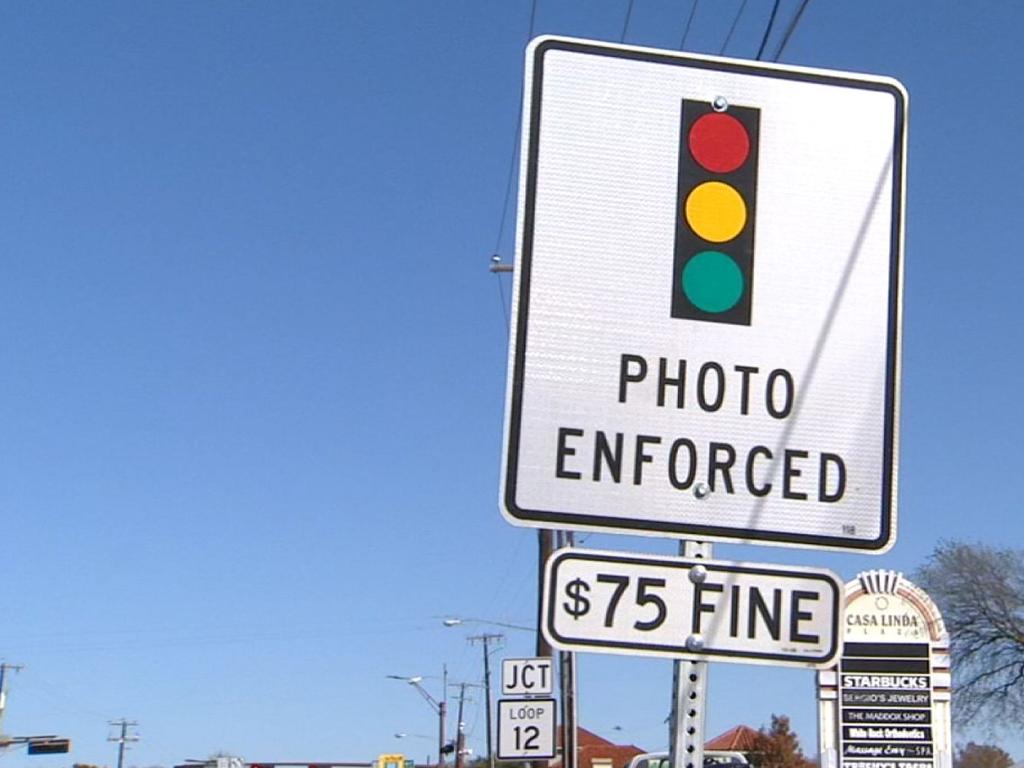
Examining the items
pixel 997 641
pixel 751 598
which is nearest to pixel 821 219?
pixel 751 598

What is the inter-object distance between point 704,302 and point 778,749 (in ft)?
156

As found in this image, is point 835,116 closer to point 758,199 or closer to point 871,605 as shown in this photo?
point 758,199

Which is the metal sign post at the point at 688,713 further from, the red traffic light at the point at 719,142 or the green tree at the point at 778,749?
the green tree at the point at 778,749

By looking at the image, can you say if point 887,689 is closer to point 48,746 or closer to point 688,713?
point 688,713

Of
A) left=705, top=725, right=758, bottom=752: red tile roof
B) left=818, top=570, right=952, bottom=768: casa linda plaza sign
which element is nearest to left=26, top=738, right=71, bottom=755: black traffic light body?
left=705, top=725, right=758, bottom=752: red tile roof

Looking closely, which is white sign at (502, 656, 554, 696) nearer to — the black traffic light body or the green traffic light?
the green traffic light

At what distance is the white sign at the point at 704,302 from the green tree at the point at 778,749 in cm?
4360

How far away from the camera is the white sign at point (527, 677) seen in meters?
20.0

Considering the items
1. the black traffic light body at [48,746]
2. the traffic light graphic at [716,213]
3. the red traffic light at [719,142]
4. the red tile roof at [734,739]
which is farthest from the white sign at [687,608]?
the black traffic light body at [48,746]

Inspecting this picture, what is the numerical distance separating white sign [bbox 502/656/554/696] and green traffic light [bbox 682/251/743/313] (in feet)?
56.1

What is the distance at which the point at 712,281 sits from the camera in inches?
130

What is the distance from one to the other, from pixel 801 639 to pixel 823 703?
21583 mm

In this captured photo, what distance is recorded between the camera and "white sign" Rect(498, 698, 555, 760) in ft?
63.7

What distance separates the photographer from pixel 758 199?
3.37 metres
